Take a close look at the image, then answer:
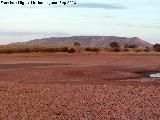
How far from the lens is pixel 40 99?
21672 millimetres

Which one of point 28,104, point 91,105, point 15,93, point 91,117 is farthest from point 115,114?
point 15,93

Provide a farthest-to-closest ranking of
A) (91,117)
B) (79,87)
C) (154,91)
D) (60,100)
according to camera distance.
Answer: (79,87) < (154,91) < (60,100) < (91,117)

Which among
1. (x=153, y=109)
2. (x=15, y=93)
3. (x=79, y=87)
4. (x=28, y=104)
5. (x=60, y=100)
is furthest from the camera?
(x=79, y=87)

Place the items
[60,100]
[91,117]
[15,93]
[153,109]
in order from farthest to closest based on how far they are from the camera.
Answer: [15,93], [60,100], [153,109], [91,117]

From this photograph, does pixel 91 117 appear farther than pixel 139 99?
No

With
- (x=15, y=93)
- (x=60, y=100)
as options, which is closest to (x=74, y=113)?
(x=60, y=100)

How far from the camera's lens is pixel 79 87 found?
27141 millimetres

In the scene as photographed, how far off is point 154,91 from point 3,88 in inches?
317

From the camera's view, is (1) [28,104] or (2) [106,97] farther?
(2) [106,97]

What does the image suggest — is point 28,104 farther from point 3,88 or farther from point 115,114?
point 3,88

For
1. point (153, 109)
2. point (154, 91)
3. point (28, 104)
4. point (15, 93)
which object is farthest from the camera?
point (154, 91)

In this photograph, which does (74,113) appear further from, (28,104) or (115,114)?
(28,104)

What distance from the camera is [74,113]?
691 inches

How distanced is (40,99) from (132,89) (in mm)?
6448
